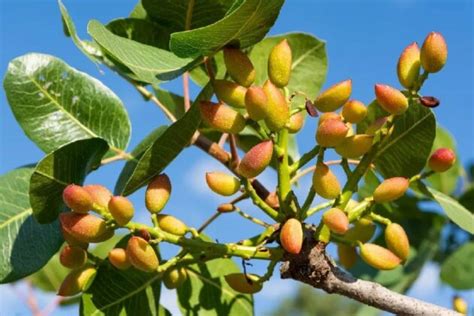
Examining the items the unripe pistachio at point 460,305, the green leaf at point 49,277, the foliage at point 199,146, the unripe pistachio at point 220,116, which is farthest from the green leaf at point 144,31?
the green leaf at point 49,277

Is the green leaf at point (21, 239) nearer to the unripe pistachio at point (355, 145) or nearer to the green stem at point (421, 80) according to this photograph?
the unripe pistachio at point (355, 145)

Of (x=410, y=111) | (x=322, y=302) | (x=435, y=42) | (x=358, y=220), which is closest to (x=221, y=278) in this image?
(x=358, y=220)

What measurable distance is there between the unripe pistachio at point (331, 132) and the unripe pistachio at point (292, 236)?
11cm

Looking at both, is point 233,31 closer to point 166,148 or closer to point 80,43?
point 166,148

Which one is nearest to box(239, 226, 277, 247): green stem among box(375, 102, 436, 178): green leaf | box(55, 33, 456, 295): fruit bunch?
box(55, 33, 456, 295): fruit bunch

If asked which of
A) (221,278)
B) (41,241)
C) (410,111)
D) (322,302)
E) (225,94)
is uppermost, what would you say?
(225,94)

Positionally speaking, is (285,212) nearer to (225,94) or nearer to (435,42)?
(225,94)

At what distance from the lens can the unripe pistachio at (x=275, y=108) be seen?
1.11 metres

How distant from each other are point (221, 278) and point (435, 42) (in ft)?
1.76

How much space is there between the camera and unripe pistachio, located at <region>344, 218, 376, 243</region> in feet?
4.11

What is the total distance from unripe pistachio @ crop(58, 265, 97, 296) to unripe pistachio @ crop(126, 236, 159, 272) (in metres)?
0.15

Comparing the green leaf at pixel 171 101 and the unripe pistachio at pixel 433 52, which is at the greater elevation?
the unripe pistachio at pixel 433 52

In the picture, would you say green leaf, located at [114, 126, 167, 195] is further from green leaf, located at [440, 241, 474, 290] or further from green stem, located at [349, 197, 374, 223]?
green leaf, located at [440, 241, 474, 290]

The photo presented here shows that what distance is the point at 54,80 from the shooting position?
54.7 inches
